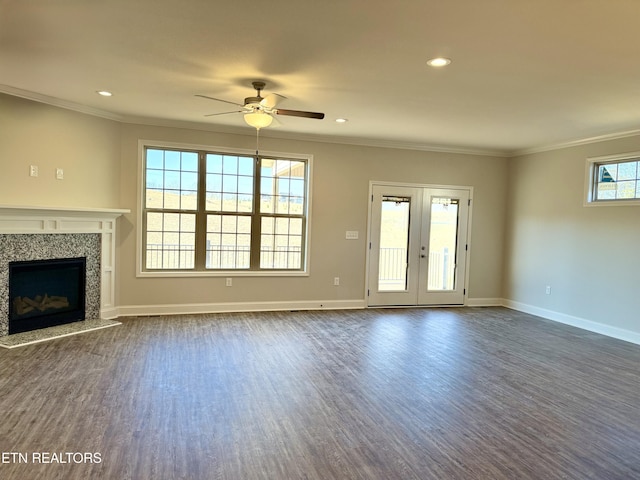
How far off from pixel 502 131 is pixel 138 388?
17.4ft

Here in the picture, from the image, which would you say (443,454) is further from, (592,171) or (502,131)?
(592,171)

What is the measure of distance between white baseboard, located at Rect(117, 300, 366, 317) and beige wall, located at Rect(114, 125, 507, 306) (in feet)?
0.20

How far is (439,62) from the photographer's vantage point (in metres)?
3.21

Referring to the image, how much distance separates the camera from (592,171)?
18.9 feet

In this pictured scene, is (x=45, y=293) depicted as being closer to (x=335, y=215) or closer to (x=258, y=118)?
(x=258, y=118)

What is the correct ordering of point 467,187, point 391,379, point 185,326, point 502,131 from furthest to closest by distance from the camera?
point 467,187, point 502,131, point 185,326, point 391,379

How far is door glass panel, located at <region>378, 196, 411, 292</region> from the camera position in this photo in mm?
6758

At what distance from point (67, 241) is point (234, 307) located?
7.71ft

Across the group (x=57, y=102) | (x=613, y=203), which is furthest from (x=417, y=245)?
(x=57, y=102)

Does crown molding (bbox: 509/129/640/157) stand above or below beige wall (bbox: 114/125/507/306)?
above

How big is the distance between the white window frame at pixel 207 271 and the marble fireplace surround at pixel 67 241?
1.11ft

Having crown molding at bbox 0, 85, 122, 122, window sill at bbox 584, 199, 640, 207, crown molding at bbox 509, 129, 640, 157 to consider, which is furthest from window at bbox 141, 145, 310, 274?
window sill at bbox 584, 199, 640, 207

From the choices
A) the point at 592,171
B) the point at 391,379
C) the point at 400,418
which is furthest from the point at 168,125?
the point at 592,171

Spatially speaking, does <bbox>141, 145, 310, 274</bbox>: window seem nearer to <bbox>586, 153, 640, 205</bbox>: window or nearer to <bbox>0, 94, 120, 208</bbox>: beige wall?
<bbox>0, 94, 120, 208</bbox>: beige wall
